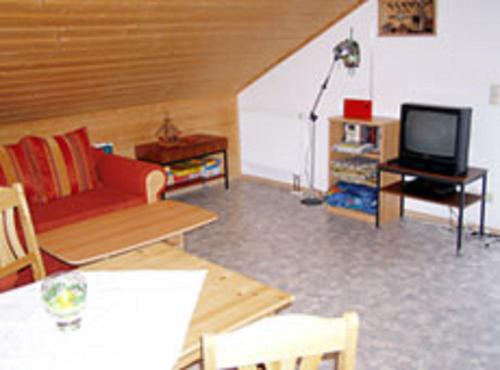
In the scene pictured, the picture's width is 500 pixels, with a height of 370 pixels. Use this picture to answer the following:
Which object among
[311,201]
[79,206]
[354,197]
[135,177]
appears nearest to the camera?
[79,206]

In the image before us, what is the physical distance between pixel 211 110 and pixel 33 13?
2905mm

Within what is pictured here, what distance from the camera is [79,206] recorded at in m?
3.85

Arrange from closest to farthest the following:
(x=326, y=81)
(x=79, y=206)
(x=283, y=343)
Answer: (x=283, y=343) < (x=79, y=206) < (x=326, y=81)

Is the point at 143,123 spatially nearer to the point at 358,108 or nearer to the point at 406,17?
the point at 358,108

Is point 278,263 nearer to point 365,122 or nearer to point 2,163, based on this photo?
point 365,122

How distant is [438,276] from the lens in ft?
11.8

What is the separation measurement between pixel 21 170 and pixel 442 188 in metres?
3.01

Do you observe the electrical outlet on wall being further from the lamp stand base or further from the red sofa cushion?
the red sofa cushion

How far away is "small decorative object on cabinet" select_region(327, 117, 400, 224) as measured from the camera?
15.0 ft

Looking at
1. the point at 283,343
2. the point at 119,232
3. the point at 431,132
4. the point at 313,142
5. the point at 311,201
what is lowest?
the point at 311,201

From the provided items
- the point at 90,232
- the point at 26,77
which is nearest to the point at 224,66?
the point at 26,77

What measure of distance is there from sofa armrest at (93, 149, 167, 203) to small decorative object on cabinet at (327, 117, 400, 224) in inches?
61.9

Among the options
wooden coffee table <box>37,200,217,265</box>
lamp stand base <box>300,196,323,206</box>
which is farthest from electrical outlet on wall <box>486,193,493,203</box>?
wooden coffee table <box>37,200,217,265</box>

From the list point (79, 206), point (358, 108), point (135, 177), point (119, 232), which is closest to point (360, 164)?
point (358, 108)
